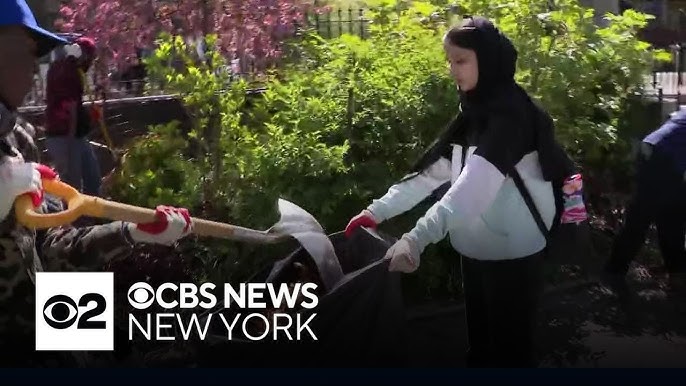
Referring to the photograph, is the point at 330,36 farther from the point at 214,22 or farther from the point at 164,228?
the point at 164,228

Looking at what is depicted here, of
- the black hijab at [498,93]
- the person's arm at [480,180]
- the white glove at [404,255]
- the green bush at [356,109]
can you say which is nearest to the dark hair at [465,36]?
the black hijab at [498,93]

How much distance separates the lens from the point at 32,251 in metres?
2.67

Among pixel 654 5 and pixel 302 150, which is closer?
pixel 654 5

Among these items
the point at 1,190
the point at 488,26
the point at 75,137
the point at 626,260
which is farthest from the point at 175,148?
the point at 626,260

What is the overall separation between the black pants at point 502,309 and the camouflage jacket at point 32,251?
1.17 m

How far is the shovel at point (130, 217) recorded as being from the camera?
103 inches

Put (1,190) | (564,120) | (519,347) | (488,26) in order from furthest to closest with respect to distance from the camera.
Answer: (564,120)
(519,347)
(488,26)
(1,190)

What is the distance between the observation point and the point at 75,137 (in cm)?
289

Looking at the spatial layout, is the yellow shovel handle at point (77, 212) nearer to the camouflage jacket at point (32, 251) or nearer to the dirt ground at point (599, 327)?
the camouflage jacket at point (32, 251)

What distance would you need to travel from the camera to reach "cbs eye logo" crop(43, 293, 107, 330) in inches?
109

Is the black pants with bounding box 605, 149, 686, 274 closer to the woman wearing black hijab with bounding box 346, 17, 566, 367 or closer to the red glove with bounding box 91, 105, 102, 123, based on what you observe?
the woman wearing black hijab with bounding box 346, 17, 566, 367

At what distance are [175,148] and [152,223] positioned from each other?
33.2 inches

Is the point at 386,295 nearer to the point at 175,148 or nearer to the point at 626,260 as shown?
the point at 626,260

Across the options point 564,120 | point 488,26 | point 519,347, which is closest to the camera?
point 488,26
